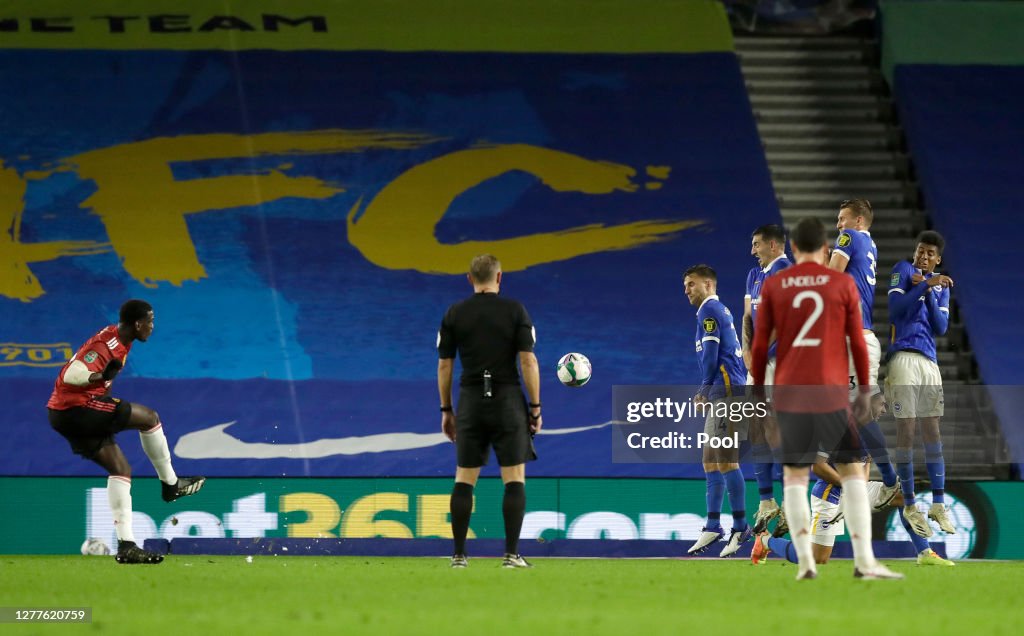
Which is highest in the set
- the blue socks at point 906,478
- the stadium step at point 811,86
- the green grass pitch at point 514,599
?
the stadium step at point 811,86

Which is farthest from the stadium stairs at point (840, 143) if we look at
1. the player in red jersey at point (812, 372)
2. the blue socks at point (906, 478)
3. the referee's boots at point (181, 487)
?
the player in red jersey at point (812, 372)

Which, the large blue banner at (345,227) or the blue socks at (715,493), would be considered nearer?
the blue socks at (715,493)

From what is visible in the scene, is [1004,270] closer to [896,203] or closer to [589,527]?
[896,203]

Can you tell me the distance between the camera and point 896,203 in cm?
1817

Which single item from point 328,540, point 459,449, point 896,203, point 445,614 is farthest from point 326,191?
point 445,614

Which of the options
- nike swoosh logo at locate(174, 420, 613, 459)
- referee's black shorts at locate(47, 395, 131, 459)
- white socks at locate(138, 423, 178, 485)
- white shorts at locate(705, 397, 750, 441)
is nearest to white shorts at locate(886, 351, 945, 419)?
white shorts at locate(705, 397, 750, 441)

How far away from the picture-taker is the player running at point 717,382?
37.8 feet

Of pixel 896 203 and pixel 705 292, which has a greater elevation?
pixel 896 203

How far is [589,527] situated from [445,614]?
25.4 feet

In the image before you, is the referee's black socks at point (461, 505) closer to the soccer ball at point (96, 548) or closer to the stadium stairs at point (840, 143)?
the soccer ball at point (96, 548)

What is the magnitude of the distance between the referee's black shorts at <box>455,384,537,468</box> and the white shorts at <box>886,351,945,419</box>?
328cm

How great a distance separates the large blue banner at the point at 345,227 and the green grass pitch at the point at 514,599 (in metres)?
5.16

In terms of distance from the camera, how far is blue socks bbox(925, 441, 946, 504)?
10.8m

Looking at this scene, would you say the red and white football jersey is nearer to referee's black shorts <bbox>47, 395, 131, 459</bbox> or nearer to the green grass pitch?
referee's black shorts <bbox>47, 395, 131, 459</bbox>
